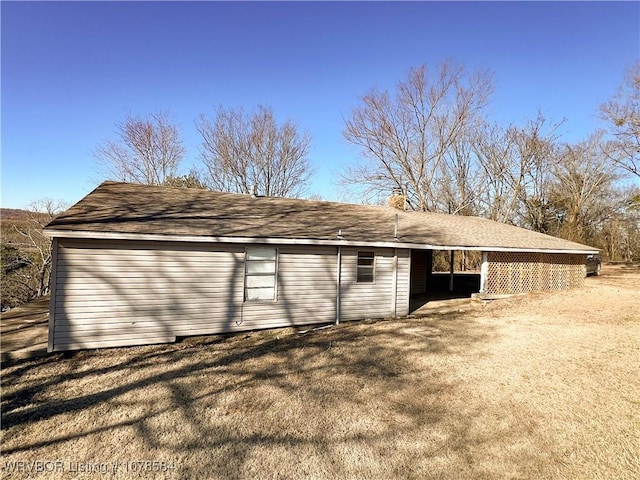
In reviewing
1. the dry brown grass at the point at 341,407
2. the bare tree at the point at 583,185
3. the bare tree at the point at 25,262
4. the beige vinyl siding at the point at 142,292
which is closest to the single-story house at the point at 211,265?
the beige vinyl siding at the point at 142,292

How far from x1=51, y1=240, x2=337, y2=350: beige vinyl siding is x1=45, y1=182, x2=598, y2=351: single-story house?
0.02 meters

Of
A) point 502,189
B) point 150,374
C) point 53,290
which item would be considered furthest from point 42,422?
point 502,189

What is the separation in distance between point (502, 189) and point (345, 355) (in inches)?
1144

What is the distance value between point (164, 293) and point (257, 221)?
129 inches

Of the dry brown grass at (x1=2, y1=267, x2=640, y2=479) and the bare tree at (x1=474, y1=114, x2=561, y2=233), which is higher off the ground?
the bare tree at (x1=474, y1=114, x2=561, y2=233)

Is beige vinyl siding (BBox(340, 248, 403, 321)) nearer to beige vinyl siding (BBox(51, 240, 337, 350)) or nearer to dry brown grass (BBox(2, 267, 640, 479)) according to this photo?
beige vinyl siding (BBox(51, 240, 337, 350))

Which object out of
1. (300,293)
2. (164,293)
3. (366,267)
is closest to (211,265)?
(164,293)

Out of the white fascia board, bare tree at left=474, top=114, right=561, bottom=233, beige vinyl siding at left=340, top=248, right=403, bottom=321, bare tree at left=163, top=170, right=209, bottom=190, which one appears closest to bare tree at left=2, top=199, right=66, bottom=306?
bare tree at left=163, top=170, right=209, bottom=190

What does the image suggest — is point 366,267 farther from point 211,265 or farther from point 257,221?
point 211,265

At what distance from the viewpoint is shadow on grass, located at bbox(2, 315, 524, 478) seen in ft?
13.5

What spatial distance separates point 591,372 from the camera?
20.2ft

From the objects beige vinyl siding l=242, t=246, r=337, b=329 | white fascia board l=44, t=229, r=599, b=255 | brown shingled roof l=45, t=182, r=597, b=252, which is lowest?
beige vinyl siding l=242, t=246, r=337, b=329

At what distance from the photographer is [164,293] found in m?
7.84

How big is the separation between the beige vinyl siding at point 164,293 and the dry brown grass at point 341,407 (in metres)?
0.48
